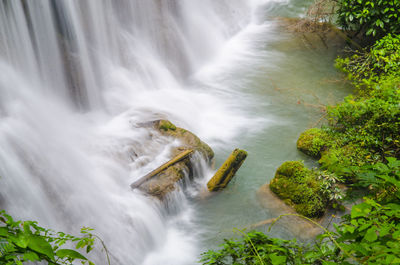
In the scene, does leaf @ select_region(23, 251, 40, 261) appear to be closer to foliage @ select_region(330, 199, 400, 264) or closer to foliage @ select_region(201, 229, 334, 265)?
foliage @ select_region(201, 229, 334, 265)

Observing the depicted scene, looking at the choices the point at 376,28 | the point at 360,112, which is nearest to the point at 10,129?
the point at 360,112

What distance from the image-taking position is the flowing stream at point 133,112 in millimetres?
4715

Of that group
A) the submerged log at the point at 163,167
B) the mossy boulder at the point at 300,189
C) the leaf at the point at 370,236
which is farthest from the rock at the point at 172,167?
the leaf at the point at 370,236

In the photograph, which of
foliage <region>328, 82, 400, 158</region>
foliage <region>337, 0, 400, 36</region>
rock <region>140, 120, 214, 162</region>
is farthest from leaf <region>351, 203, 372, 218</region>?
foliage <region>337, 0, 400, 36</region>

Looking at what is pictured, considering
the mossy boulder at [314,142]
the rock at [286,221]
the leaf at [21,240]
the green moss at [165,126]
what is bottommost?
the rock at [286,221]

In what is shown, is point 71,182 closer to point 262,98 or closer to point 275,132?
point 275,132

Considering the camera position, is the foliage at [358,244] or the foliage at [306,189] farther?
the foliage at [306,189]

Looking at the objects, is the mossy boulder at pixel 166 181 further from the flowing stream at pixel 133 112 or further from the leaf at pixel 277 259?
the leaf at pixel 277 259

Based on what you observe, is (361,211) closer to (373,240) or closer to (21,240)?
(373,240)

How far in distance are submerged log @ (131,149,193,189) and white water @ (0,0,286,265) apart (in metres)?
0.17

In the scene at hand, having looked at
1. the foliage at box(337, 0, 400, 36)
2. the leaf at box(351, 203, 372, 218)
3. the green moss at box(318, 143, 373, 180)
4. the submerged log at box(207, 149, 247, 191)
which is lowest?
the green moss at box(318, 143, 373, 180)

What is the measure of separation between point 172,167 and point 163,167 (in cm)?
15

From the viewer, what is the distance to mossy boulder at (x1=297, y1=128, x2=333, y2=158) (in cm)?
634

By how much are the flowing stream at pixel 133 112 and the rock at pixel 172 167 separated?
168 millimetres
